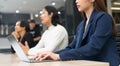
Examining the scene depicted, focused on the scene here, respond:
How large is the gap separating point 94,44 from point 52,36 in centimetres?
124

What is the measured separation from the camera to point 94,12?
170 centimetres

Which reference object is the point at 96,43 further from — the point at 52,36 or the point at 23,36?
the point at 23,36

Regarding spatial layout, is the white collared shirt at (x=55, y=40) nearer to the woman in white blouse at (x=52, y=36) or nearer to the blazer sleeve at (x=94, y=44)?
the woman in white blouse at (x=52, y=36)

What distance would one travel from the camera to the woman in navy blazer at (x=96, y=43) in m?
1.49

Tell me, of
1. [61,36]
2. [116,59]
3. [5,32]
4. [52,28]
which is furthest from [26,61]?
[5,32]

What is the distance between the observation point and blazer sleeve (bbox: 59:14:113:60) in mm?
1491

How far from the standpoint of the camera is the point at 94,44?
1.51m

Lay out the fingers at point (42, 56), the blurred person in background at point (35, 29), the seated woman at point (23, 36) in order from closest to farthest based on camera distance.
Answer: the fingers at point (42, 56) → the seated woman at point (23, 36) → the blurred person in background at point (35, 29)

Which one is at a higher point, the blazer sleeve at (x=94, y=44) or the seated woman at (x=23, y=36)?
the blazer sleeve at (x=94, y=44)

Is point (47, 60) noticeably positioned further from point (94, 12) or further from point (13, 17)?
point (13, 17)

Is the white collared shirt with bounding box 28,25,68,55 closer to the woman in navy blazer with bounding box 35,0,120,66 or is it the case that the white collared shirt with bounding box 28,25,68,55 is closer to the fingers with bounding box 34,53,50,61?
the woman in navy blazer with bounding box 35,0,120,66

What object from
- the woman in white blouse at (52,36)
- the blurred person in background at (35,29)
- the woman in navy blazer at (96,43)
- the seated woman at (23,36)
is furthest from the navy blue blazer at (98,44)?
the blurred person in background at (35,29)

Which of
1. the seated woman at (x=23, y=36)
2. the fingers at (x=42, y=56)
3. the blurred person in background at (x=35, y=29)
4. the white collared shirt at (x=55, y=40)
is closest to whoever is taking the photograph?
the fingers at (x=42, y=56)

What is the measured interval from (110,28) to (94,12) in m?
0.20
